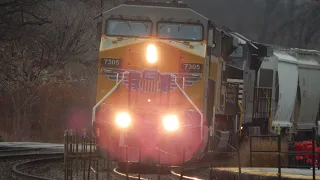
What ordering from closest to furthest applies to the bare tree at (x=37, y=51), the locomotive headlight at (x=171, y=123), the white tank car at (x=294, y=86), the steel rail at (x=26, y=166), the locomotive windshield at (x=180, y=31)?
the locomotive headlight at (x=171, y=123) → the steel rail at (x=26, y=166) → the locomotive windshield at (x=180, y=31) → the white tank car at (x=294, y=86) → the bare tree at (x=37, y=51)

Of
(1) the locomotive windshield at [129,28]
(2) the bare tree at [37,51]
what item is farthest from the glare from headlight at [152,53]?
(2) the bare tree at [37,51]

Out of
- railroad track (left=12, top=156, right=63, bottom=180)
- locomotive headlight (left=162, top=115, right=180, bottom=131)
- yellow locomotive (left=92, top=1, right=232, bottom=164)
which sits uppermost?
yellow locomotive (left=92, top=1, right=232, bottom=164)

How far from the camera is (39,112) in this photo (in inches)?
1585

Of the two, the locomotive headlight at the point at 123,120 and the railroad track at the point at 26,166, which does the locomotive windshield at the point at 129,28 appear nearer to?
the locomotive headlight at the point at 123,120

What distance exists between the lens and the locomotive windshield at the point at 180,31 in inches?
Result: 567

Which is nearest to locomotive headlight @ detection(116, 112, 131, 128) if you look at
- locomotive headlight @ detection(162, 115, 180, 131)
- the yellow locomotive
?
the yellow locomotive

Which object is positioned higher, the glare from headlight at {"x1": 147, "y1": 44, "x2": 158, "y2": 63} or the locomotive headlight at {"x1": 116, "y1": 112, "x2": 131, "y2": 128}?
the glare from headlight at {"x1": 147, "y1": 44, "x2": 158, "y2": 63}

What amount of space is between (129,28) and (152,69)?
3.92ft

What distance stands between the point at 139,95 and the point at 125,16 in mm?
1990

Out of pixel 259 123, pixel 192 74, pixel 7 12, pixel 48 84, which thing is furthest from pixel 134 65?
pixel 48 84

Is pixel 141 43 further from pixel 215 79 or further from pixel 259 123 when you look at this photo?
pixel 259 123

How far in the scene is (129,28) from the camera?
14586 millimetres

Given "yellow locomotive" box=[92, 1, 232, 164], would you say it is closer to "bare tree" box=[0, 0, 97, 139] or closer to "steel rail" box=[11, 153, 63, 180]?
"steel rail" box=[11, 153, 63, 180]

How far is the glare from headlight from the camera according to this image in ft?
47.3
